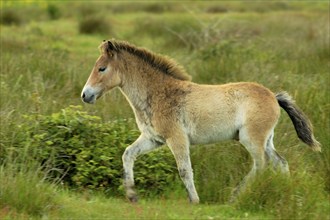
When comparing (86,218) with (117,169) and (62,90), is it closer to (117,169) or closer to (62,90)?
(117,169)

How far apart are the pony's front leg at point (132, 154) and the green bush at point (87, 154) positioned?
274 mm

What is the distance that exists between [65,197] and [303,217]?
2822 millimetres

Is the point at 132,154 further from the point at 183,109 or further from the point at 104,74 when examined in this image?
the point at 104,74

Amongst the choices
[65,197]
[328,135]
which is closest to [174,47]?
[328,135]

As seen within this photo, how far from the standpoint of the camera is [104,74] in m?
9.08

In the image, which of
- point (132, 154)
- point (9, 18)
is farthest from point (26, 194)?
point (9, 18)

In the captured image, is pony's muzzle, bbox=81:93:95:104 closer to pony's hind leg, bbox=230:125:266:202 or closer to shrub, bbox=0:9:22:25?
pony's hind leg, bbox=230:125:266:202

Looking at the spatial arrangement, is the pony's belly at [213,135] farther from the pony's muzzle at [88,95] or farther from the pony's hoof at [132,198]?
the pony's muzzle at [88,95]

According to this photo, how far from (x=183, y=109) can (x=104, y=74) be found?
117 centimetres

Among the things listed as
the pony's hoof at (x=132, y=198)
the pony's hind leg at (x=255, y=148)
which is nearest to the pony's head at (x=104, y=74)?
the pony's hoof at (x=132, y=198)

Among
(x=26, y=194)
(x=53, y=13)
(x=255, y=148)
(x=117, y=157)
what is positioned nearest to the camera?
(x=26, y=194)

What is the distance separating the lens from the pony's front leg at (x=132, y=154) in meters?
8.79

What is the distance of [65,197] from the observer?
812 centimetres

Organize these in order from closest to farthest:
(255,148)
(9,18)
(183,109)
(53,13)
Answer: (255,148), (183,109), (9,18), (53,13)
